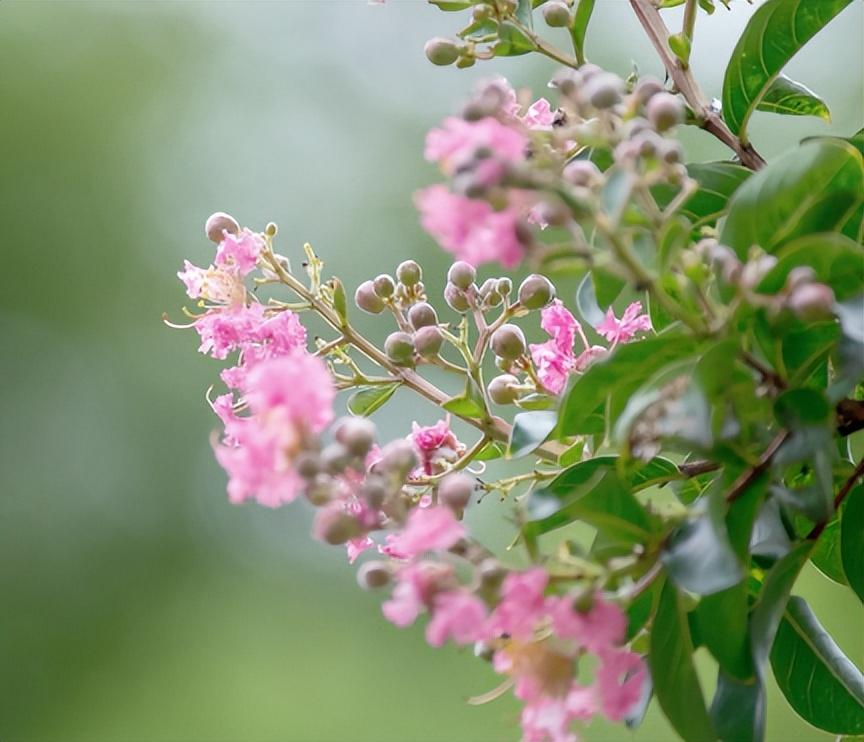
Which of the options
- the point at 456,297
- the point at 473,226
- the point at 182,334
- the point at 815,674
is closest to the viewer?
the point at 473,226

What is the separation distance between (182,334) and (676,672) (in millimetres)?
3067

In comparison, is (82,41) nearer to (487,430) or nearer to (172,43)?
(172,43)

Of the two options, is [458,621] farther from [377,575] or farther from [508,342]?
[508,342]

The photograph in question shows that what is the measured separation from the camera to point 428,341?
2.28 feet

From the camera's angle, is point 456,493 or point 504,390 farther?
point 504,390

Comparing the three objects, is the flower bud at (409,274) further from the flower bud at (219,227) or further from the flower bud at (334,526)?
the flower bud at (334,526)

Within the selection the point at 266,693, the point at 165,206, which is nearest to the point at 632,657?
the point at 266,693

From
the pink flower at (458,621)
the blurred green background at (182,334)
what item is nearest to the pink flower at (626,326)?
the pink flower at (458,621)

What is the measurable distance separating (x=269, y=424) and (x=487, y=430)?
245 mm

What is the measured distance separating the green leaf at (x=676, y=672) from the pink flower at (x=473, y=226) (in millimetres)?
186

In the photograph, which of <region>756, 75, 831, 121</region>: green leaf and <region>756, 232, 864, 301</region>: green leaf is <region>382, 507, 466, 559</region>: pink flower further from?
<region>756, 75, 831, 121</region>: green leaf

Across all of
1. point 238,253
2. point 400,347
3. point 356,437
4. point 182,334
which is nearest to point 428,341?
point 400,347

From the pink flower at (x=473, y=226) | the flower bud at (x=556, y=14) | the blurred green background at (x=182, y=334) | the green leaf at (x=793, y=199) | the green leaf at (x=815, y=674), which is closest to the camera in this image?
the pink flower at (x=473, y=226)

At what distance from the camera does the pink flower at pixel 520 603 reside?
0.44m
